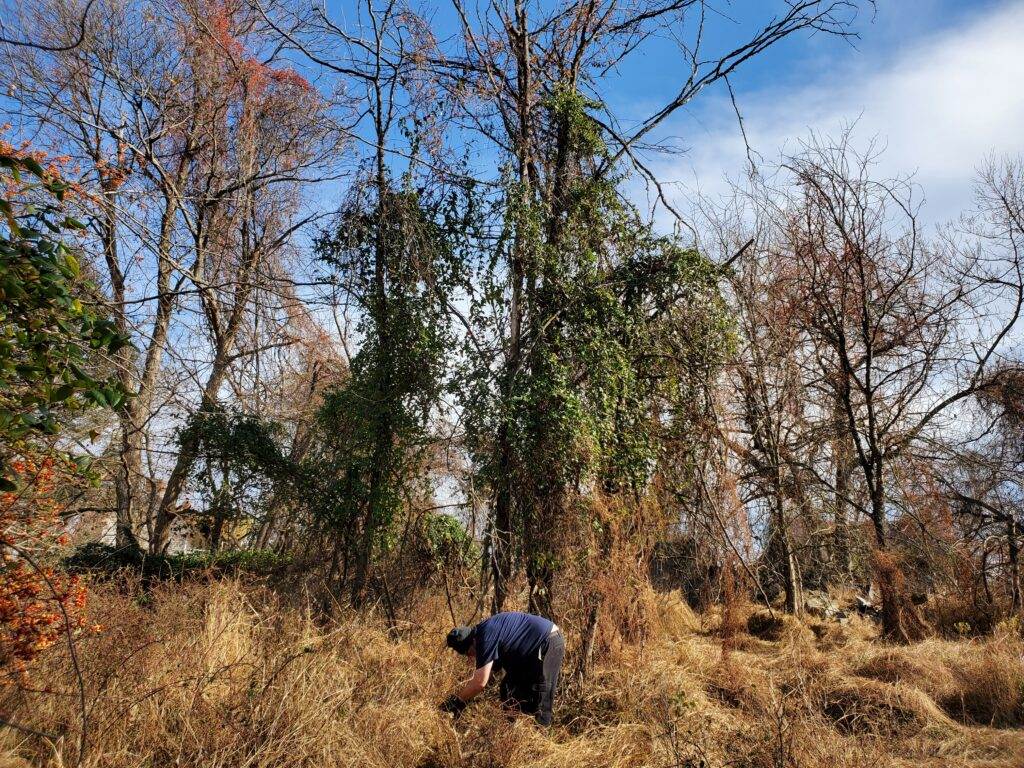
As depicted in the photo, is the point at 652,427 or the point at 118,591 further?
→ the point at 652,427

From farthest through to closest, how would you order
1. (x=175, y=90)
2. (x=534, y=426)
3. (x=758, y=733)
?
(x=175, y=90), (x=534, y=426), (x=758, y=733)

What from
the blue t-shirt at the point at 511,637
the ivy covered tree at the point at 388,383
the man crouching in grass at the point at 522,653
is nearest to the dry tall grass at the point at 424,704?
the man crouching in grass at the point at 522,653

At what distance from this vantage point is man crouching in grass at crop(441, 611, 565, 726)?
583cm

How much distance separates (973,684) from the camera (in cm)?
702

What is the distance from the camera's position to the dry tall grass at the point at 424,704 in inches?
177

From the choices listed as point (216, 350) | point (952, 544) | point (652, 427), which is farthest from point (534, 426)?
point (216, 350)

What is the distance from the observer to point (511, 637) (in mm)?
5945

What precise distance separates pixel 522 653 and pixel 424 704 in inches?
34.7

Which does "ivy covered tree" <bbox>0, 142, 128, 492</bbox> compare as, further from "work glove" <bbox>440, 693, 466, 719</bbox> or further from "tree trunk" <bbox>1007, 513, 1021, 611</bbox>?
"tree trunk" <bbox>1007, 513, 1021, 611</bbox>

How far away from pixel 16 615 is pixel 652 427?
6.86 meters

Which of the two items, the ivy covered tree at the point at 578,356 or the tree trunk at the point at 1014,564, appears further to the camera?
the tree trunk at the point at 1014,564

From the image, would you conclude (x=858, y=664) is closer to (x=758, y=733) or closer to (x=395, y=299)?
(x=758, y=733)

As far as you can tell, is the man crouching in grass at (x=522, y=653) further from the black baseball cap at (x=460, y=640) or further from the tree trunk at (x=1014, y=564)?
the tree trunk at (x=1014, y=564)

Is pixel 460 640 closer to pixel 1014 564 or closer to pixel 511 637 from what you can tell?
pixel 511 637
